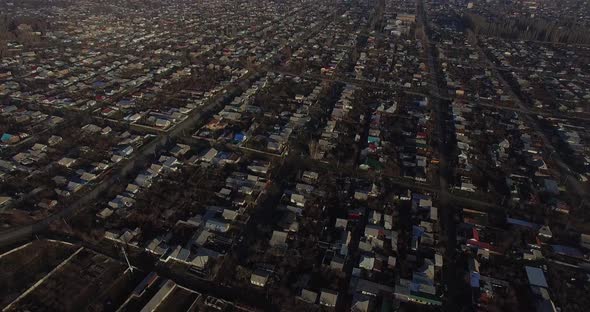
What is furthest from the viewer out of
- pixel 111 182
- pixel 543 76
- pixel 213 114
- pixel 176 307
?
pixel 543 76

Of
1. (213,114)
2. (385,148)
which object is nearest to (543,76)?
(385,148)

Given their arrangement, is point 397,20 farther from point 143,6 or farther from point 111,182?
point 111,182

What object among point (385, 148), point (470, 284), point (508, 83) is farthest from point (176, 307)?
point (508, 83)

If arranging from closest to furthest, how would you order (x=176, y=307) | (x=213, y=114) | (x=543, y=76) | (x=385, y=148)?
1. (x=176, y=307)
2. (x=385, y=148)
3. (x=213, y=114)
4. (x=543, y=76)

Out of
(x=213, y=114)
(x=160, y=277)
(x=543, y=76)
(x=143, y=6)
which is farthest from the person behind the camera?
(x=143, y=6)

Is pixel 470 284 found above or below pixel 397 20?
below

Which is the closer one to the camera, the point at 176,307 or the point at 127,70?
the point at 176,307

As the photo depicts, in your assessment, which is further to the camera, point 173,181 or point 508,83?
point 508,83

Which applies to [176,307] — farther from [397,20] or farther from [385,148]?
[397,20]

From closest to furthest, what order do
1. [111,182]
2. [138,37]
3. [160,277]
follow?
1. [160,277]
2. [111,182]
3. [138,37]

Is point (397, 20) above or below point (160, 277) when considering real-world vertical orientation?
above
